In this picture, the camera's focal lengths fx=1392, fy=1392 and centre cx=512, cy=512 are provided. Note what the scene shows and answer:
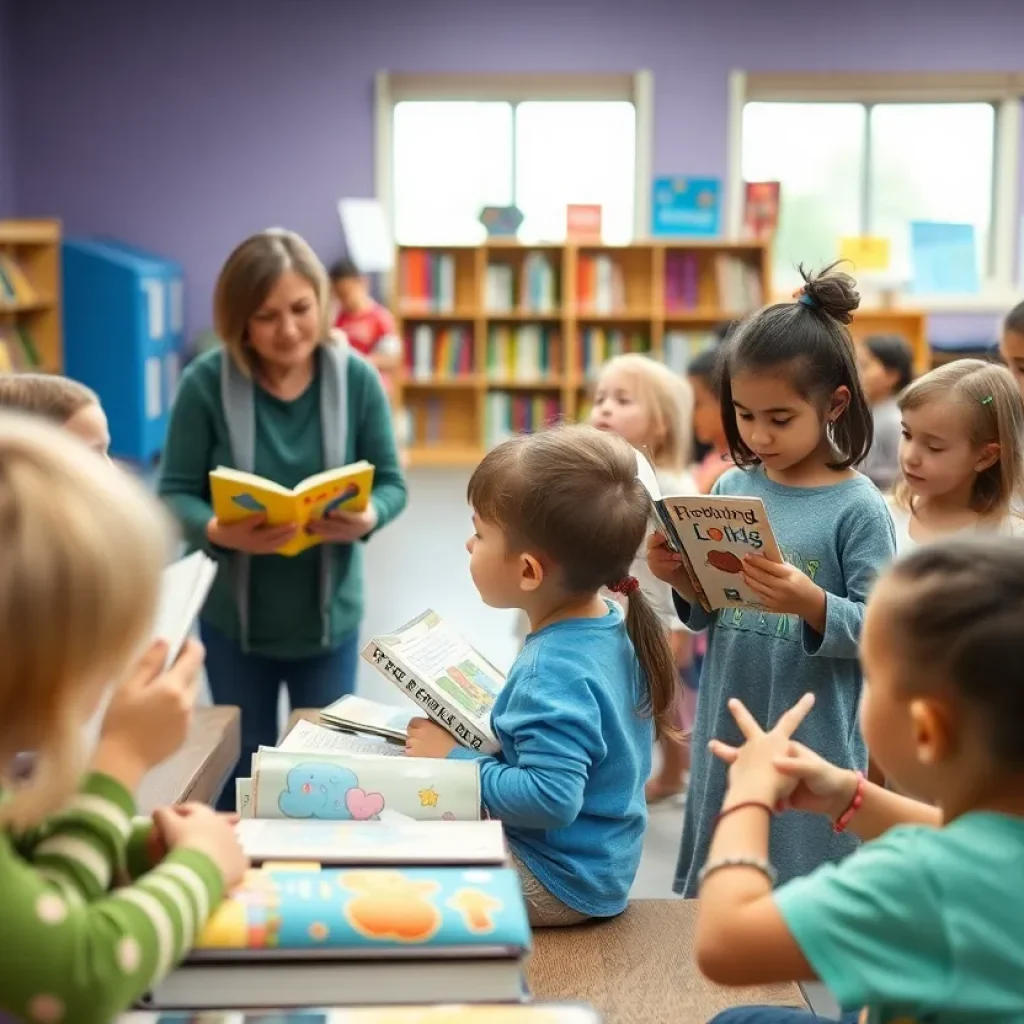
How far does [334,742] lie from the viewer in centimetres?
175

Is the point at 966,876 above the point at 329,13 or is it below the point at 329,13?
below

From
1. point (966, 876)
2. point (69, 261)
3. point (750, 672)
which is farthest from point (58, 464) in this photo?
point (69, 261)

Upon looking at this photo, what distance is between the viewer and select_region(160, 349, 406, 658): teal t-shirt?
2.72m

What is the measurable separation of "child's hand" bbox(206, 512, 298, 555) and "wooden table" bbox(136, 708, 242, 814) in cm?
41

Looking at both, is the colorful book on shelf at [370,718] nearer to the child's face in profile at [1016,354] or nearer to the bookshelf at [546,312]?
the child's face in profile at [1016,354]

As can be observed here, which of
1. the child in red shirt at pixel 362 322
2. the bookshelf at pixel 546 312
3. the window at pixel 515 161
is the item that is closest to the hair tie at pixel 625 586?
the child in red shirt at pixel 362 322

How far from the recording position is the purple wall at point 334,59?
910cm

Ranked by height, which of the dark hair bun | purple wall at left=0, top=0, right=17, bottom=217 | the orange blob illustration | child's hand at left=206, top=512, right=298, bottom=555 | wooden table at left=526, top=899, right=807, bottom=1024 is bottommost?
wooden table at left=526, top=899, right=807, bottom=1024

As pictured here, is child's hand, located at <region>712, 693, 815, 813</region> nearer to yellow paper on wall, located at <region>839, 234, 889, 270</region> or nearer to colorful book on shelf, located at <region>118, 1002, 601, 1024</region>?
colorful book on shelf, located at <region>118, 1002, 601, 1024</region>

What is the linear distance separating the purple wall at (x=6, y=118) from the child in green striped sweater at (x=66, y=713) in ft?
29.3

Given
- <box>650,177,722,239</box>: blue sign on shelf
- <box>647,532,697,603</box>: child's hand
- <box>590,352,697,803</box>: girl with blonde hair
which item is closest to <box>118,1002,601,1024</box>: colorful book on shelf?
<box>647,532,697,603</box>: child's hand

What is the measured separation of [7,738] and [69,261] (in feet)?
26.1

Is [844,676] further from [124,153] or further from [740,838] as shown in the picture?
[124,153]

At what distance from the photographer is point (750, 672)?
208cm
